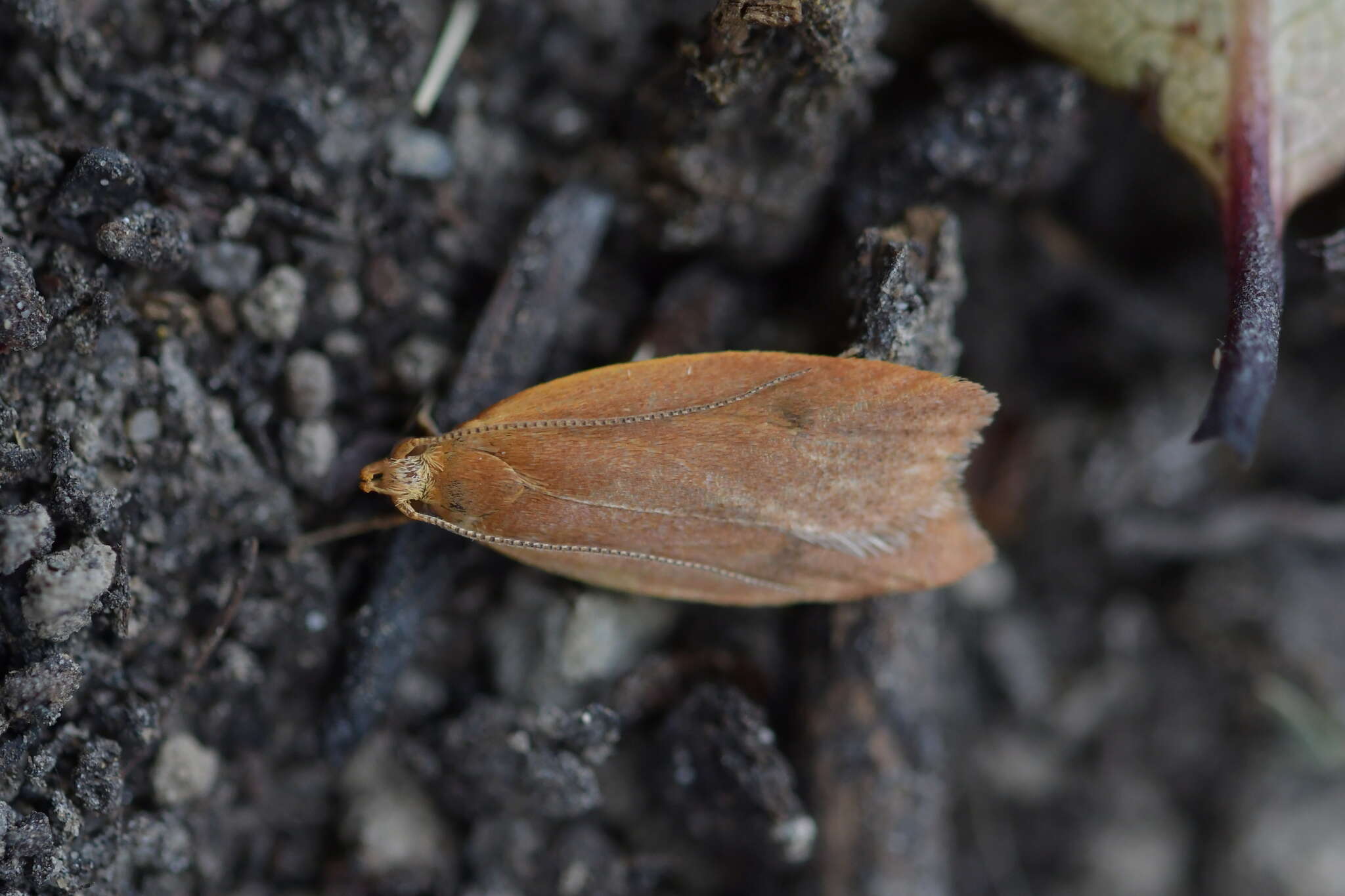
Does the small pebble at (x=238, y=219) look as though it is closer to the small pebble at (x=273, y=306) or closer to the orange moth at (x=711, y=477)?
the small pebble at (x=273, y=306)

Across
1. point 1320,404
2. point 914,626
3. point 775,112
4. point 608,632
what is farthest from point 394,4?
point 1320,404

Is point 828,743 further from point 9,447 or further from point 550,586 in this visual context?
point 9,447

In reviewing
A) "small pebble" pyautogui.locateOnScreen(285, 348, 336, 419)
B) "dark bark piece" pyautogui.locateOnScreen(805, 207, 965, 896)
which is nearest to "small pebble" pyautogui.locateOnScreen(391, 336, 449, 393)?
"small pebble" pyautogui.locateOnScreen(285, 348, 336, 419)

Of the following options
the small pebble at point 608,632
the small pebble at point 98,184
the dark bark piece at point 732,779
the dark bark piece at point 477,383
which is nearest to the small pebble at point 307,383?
the dark bark piece at point 477,383

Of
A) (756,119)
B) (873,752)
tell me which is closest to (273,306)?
(756,119)

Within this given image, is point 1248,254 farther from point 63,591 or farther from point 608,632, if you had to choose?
point 63,591

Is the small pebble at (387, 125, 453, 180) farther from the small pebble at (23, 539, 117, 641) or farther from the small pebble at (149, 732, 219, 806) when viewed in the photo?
the small pebble at (149, 732, 219, 806)
